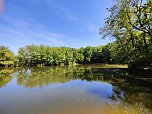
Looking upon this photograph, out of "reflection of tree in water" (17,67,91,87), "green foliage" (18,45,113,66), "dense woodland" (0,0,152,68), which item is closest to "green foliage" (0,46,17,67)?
"dense woodland" (0,0,152,68)

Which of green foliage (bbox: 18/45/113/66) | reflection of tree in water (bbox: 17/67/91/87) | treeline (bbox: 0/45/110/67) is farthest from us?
green foliage (bbox: 18/45/113/66)

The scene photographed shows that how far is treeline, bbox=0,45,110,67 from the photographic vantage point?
167 feet

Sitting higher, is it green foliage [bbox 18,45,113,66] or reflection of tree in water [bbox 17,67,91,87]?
green foliage [bbox 18,45,113,66]

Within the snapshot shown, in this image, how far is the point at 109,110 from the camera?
8742 millimetres

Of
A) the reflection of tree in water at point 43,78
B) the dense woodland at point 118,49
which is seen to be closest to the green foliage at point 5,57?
the dense woodland at point 118,49

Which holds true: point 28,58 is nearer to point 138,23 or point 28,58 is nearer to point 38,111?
point 138,23

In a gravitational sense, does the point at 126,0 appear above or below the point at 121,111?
above

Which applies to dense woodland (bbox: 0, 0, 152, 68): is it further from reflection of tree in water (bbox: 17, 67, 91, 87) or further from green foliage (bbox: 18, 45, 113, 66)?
reflection of tree in water (bbox: 17, 67, 91, 87)

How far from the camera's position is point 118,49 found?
3400cm

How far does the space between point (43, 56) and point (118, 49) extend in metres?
33.3

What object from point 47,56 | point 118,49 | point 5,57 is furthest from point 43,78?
point 47,56

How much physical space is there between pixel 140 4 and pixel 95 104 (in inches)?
519

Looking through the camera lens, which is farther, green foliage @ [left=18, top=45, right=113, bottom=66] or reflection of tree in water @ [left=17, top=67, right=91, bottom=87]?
green foliage @ [left=18, top=45, right=113, bottom=66]

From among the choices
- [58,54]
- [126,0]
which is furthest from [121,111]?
[58,54]
